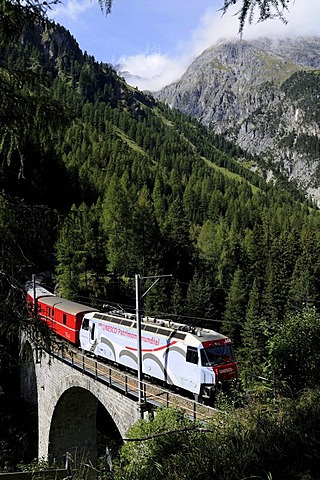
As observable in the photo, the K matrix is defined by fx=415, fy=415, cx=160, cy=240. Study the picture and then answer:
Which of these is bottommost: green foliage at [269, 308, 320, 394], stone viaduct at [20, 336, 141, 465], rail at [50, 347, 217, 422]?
stone viaduct at [20, 336, 141, 465]

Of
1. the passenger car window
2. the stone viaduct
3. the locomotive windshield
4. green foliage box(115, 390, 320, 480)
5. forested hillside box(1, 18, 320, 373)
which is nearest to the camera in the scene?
green foliage box(115, 390, 320, 480)

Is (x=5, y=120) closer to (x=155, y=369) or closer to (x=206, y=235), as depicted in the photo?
(x=155, y=369)

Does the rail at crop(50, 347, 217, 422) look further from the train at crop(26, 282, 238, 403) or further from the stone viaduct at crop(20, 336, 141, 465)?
the train at crop(26, 282, 238, 403)

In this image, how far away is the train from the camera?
16.4 m

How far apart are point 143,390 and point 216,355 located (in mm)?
3216

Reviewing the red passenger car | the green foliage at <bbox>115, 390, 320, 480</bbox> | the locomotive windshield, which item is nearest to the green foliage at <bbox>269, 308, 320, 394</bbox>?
the locomotive windshield

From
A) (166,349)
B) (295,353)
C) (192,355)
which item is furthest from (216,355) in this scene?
(295,353)

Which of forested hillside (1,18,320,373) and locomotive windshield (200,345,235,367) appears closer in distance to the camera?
forested hillside (1,18,320,373)

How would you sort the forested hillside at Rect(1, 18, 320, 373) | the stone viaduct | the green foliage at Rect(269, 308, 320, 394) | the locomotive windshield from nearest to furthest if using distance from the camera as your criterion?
1. the forested hillside at Rect(1, 18, 320, 373)
2. the green foliage at Rect(269, 308, 320, 394)
3. the locomotive windshield
4. the stone viaduct

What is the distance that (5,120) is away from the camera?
6070 mm

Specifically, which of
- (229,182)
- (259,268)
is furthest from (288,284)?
(229,182)

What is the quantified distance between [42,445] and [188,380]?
12914mm

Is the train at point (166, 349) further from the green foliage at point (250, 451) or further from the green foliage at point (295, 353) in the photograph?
the green foliage at point (250, 451)

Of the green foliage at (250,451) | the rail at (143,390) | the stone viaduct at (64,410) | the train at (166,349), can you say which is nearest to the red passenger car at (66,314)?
the train at (166,349)
